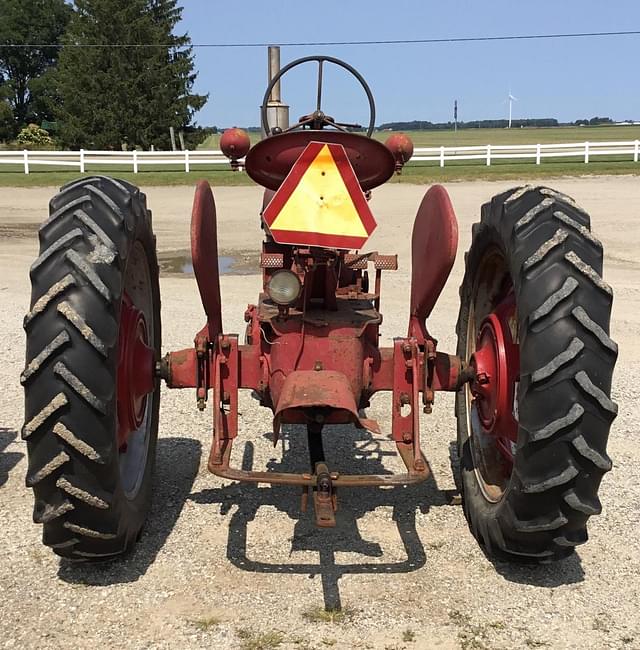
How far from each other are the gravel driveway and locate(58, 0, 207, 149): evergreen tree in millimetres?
41824

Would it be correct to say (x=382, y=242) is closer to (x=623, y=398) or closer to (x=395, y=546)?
(x=623, y=398)

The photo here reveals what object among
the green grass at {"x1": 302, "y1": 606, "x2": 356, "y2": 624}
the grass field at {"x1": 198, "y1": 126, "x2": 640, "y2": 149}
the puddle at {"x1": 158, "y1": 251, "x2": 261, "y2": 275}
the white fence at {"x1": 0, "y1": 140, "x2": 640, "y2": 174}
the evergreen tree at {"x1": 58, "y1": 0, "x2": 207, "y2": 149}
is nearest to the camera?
the green grass at {"x1": 302, "y1": 606, "x2": 356, "y2": 624}

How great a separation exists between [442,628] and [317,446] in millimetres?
901

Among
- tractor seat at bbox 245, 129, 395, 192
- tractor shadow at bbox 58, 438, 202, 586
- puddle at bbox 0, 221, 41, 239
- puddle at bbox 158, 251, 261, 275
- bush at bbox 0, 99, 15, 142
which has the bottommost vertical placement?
tractor shadow at bbox 58, 438, 202, 586

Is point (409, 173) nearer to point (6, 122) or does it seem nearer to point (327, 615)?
point (327, 615)

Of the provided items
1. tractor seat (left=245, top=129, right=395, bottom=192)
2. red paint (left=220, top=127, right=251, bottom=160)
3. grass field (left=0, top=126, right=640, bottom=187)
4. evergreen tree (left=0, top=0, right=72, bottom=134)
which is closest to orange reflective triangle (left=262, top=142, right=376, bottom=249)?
tractor seat (left=245, top=129, right=395, bottom=192)

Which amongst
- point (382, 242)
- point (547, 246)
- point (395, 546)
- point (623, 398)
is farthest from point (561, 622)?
point (382, 242)

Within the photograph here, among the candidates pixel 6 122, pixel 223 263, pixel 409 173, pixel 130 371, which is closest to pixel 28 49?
pixel 6 122

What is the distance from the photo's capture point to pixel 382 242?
14.3 m

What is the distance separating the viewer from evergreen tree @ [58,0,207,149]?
145 ft

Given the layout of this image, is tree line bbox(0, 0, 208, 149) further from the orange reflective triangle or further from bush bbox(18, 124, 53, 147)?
the orange reflective triangle

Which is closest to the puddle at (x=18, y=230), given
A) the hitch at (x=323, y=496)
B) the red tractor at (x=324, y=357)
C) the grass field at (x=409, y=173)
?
the grass field at (x=409, y=173)

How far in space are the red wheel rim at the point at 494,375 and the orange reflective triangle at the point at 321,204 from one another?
37.0 inches

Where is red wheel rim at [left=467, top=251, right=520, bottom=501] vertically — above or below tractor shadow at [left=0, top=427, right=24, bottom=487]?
above
